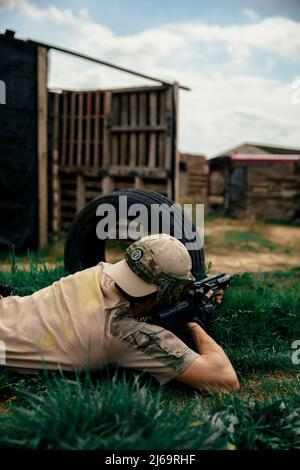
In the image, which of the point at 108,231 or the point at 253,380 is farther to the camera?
the point at 108,231

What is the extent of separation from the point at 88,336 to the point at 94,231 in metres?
2.23

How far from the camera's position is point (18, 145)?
841 centimetres

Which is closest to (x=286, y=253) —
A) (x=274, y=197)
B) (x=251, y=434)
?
(x=274, y=197)

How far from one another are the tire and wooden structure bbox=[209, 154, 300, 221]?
37.0 feet

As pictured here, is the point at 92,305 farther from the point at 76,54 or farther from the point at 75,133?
the point at 75,133

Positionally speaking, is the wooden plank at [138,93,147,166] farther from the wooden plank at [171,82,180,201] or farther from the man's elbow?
the man's elbow

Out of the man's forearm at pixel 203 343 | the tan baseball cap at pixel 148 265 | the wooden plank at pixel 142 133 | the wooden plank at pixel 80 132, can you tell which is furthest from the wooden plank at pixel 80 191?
the tan baseball cap at pixel 148 265

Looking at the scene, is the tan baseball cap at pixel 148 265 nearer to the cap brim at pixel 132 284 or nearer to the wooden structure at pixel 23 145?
the cap brim at pixel 132 284

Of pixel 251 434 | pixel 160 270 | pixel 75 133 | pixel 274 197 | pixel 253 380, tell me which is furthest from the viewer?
pixel 274 197

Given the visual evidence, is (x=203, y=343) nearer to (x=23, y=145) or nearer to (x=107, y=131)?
(x=23, y=145)

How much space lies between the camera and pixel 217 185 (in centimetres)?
1698

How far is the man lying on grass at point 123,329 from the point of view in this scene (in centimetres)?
303

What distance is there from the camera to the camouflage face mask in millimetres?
3027

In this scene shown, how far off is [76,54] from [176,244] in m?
6.02
